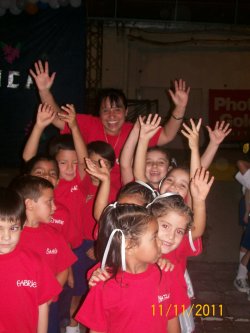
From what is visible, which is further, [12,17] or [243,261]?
[12,17]

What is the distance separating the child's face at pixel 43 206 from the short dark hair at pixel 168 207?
626 mm

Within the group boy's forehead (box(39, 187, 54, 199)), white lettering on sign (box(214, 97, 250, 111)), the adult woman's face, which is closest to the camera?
boy's forehead (box(39, 187, 54, 199))

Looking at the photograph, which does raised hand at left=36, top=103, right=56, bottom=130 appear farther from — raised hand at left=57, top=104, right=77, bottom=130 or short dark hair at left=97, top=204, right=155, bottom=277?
short dark hair at left=97, top=204, right=155, bottom=277

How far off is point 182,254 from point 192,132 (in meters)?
0.82

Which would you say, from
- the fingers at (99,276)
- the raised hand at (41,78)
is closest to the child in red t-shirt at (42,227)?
the fingers at (99,276)

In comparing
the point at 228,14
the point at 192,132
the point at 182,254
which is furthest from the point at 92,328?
the point at 228,14

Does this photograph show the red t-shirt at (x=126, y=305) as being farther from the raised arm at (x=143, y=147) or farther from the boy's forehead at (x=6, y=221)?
the raised arm at (x=143, y=147)

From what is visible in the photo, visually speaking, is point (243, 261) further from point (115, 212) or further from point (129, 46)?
point (129, 46)

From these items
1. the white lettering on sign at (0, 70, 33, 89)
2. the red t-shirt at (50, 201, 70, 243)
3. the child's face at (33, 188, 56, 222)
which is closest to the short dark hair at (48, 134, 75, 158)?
the red t-shirt at (50, 201, 70, 243)

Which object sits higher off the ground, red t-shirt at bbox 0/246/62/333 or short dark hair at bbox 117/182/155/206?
short dark hair at bbox 117/182/155/206

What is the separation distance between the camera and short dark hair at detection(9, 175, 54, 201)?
2318 mm

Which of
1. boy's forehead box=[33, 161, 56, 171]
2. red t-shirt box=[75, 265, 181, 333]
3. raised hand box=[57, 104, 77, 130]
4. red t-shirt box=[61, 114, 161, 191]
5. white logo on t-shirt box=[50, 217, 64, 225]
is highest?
raised hand box=[57, 104, 77, 130]

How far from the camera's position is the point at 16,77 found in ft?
29.3

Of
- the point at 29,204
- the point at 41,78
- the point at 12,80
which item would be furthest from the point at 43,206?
the point at 12,80
